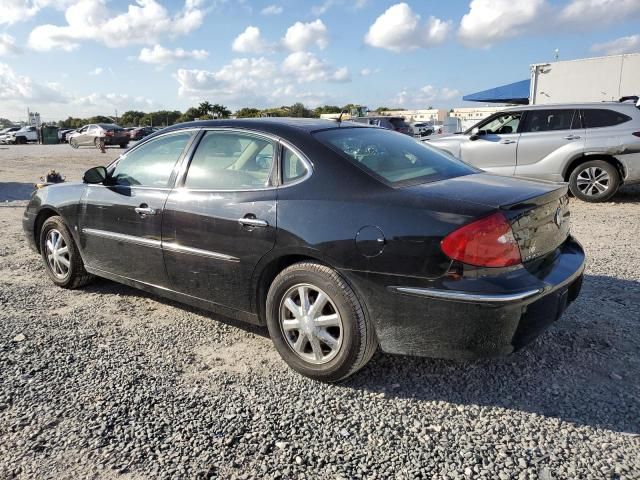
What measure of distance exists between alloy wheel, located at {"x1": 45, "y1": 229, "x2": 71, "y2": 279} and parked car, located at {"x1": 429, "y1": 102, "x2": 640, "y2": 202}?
5885 mm

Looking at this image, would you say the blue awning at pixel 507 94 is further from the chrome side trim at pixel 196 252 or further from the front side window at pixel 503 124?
the chrome side trim at pixel 196 252

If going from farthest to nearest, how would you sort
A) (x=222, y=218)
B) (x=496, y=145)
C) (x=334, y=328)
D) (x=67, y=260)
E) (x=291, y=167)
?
(x=496, y=145), (x=67, y=260), (x=222, y=218), (x=291, y=167), (x=334, y=328)

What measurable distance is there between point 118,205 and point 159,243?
622 mm

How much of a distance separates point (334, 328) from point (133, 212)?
75.6 inches

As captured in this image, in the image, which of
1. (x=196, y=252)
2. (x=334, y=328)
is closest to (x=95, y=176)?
(x=196, y=252)

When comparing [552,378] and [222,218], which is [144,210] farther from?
[552,378]

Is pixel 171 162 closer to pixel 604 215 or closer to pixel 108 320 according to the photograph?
pixel 108 320

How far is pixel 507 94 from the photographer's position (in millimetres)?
25312

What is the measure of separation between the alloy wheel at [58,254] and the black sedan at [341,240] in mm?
821

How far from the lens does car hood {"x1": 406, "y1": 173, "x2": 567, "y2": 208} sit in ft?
8.80

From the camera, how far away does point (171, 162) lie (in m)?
3.84

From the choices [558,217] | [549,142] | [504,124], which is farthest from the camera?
[504,124]

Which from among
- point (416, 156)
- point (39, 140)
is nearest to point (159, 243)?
point (416, 156)

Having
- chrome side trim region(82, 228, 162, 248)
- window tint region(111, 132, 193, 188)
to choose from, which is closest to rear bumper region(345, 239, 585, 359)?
chrome side trim region(82, 228, 162, 248)
